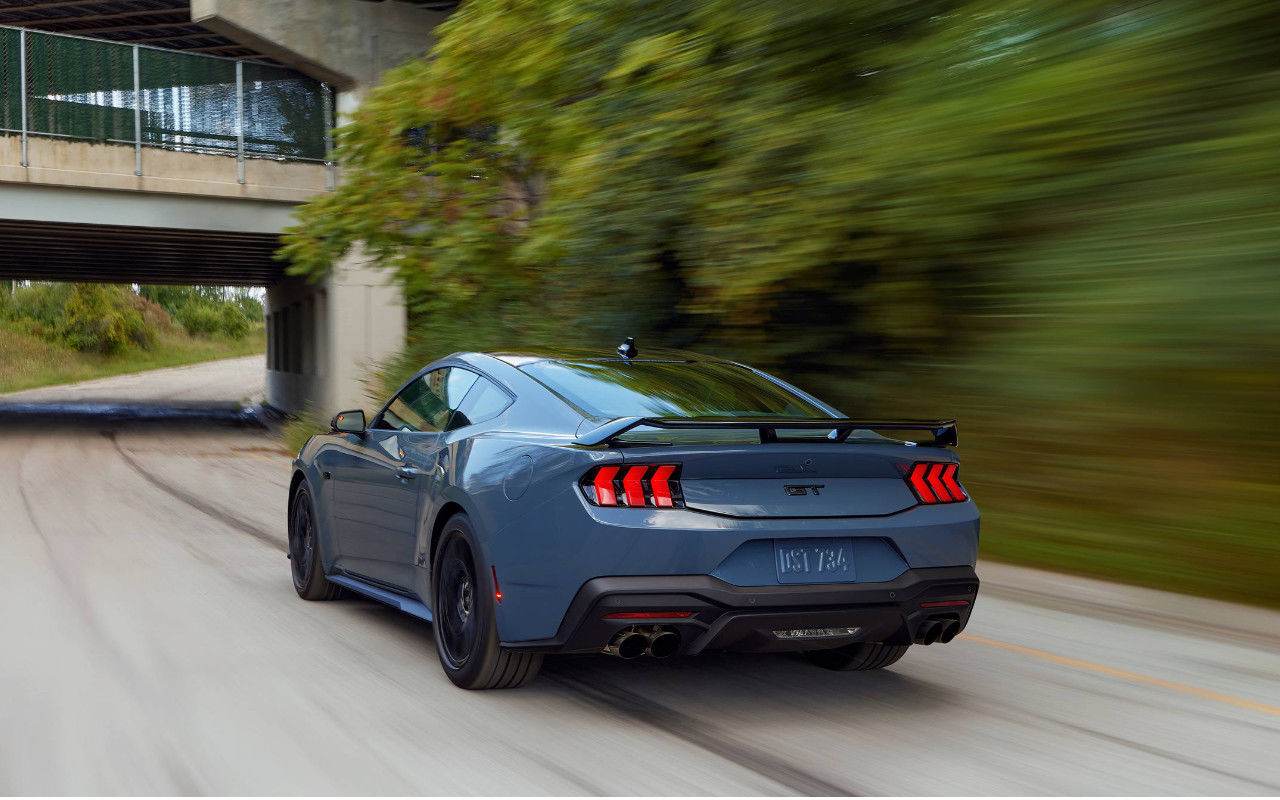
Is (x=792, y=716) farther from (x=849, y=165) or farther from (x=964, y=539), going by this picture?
(x=849, y=165)

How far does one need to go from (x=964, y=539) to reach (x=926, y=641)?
43 cm

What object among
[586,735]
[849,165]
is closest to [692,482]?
[586,735]

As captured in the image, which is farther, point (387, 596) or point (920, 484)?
point (387, 596)

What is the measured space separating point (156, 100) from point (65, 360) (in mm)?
47500

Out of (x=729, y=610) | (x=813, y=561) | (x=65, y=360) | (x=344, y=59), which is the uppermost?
(x=344, y=59)

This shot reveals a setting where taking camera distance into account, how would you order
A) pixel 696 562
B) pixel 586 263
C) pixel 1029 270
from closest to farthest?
1. pixel 696 562
2. pixel 1029 270
3. pixel 586 263

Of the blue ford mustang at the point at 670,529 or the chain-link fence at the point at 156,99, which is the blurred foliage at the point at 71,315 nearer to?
the chain-link fence at the point at 156,99

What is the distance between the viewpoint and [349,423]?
7074 mm

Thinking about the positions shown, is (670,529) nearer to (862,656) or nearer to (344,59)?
(862,656)

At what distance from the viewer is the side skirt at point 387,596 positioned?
19.6ft

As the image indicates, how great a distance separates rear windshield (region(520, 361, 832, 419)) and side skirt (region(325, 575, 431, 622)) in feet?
3.86

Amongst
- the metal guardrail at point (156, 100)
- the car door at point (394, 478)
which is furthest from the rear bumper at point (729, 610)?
the metal guardrail at point (156, 100)

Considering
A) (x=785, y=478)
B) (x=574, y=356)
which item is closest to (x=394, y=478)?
(x=574, y=356)

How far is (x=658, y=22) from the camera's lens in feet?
43.1
